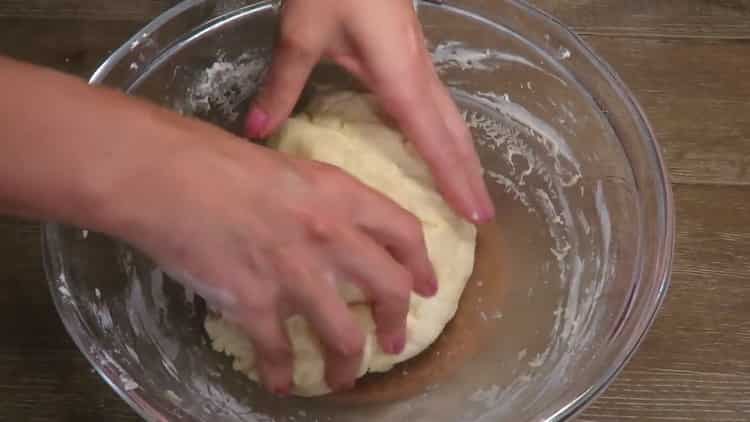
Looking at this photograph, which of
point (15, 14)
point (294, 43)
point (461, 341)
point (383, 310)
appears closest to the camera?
point (383, 310)

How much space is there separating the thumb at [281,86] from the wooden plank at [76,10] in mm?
417

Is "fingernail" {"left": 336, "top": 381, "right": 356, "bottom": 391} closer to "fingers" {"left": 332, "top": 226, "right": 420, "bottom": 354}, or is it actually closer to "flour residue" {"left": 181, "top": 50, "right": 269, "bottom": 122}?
"fingers" {"left": 332, "top": 226, "right": 420, "bottom": 354}

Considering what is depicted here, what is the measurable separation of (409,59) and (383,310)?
0.30 m

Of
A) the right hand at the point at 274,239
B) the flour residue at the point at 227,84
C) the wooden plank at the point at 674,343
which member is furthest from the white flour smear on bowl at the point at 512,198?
the right hand at the point at 274,239

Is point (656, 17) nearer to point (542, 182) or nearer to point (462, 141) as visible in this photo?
point (542, 182)

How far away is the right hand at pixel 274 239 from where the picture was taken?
68 cm

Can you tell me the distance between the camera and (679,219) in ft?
3.63

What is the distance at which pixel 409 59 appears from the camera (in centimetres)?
91

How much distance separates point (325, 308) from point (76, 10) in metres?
0.78

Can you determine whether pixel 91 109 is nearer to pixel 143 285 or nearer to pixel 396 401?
pixel 143 285

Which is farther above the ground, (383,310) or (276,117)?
(276,117)

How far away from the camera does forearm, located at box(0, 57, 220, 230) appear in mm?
642

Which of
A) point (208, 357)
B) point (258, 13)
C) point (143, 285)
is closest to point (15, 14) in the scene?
point (258, 13)

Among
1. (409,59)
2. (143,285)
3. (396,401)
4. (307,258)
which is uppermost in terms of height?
(409,59)
